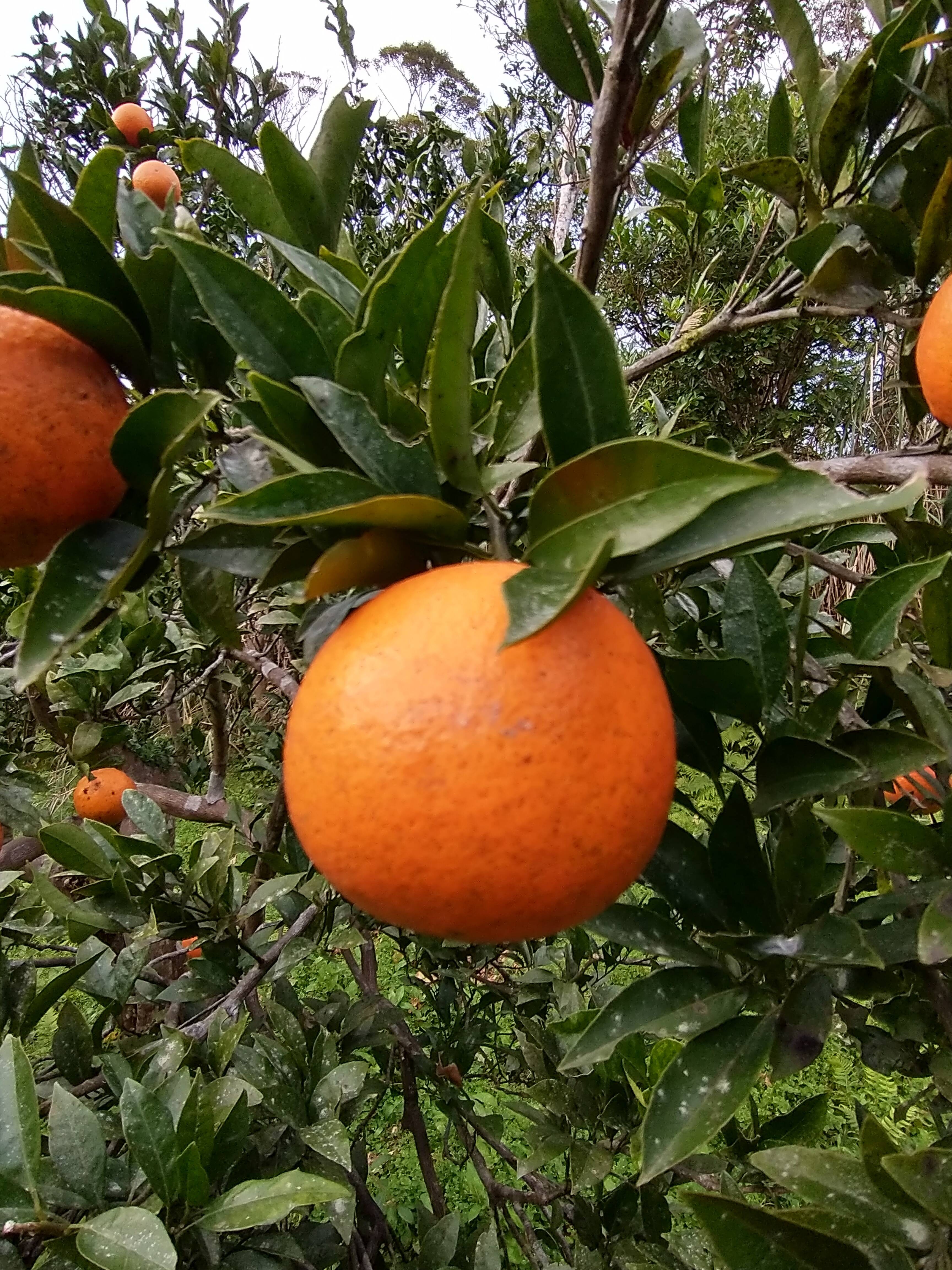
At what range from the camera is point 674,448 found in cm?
36

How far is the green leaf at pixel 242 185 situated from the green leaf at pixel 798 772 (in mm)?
526

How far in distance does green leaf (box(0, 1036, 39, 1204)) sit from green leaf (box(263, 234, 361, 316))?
24.4 inches

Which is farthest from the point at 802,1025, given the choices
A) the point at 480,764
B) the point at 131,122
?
the point at 131,122

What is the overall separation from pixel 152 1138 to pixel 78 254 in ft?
2.17

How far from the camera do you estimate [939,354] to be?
2.05 feet

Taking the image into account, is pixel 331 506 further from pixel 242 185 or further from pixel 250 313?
pixel 242 185

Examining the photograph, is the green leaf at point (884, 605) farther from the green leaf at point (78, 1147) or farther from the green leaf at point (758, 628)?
the green leaf at point (78, 1147)

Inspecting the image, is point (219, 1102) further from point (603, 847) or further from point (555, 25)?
point (555, 25)

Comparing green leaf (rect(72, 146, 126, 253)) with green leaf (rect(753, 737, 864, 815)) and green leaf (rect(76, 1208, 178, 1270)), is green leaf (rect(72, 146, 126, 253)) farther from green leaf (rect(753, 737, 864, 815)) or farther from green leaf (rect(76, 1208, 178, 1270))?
green leaf (rect(76, 1208, 178, 1270))

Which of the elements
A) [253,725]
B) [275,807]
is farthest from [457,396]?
[253,725]

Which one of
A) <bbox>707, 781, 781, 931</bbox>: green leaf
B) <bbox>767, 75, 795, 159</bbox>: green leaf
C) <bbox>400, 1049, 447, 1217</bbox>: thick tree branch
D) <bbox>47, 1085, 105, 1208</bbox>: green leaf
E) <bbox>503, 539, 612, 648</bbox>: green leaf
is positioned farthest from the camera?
<bbox>400, 1049, 447, 1217</bbox>: thick tree branch

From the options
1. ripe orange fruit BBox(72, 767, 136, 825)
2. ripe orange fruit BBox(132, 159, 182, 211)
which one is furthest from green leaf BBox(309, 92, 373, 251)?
ripe orange fruit BBox(72, 767, 136, 825)

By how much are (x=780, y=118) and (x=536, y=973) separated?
1.26 meters

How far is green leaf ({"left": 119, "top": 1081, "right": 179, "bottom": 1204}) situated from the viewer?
638 millimetres
